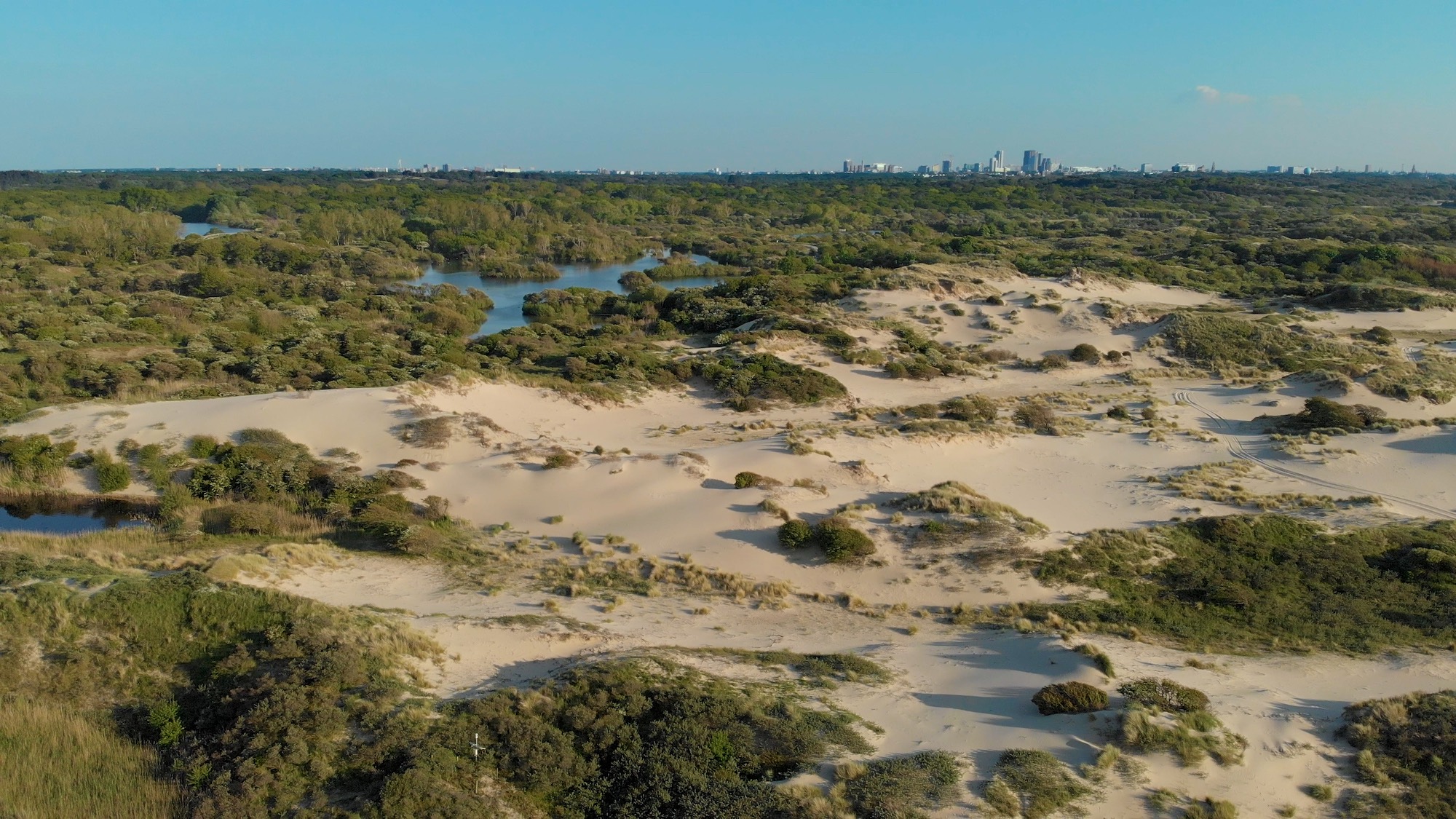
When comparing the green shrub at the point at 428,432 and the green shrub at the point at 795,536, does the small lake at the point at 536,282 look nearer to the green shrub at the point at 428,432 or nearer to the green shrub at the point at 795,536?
the green shrub at the point at 428,432

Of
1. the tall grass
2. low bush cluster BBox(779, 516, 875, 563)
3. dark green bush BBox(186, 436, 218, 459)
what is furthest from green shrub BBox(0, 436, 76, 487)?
low bush cluster BBox(779, 516, 875, 563)

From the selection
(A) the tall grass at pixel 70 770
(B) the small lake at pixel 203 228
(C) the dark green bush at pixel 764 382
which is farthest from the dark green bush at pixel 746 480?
(B) the small lake at pixel 203 228

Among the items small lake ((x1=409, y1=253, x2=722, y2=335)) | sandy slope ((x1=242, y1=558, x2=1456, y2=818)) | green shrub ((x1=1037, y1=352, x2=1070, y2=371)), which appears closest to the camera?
sandy slope ((x1=242, y1=558, x2=1456, y2=818))

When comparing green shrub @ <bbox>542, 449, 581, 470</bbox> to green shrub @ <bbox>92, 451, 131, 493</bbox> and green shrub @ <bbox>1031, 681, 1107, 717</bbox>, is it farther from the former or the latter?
green shrub @ <bbox>1031, 681, 1107, 717</bbox>

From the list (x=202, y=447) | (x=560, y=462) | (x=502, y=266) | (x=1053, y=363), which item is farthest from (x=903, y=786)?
(x=502, y=266)

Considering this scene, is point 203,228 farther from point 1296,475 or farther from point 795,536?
point 1296,475

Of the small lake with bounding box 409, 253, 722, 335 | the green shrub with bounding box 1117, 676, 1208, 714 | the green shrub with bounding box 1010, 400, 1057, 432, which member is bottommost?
the green shrub with bounding box 1117, 676, 1208, 714

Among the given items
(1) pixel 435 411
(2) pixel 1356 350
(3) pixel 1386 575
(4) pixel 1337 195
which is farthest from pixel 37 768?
(4) pixel 1337 195
